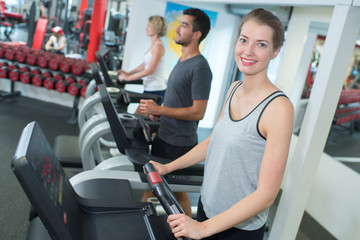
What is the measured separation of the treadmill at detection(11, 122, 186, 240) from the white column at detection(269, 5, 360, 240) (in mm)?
722

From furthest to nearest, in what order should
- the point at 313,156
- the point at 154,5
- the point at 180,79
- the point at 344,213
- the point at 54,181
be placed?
the point at 154,5 < the point at 344,213 < the point at 180,79 < the point at 313,156 < the point at 54,181

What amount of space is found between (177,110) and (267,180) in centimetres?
113

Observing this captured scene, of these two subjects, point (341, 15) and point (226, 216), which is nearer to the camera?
point (226, 216)

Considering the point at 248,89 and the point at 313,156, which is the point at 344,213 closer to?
the point at 313,156

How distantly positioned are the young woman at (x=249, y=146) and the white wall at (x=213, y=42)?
328 cm

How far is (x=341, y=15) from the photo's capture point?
1317 mm

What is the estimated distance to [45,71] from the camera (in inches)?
195

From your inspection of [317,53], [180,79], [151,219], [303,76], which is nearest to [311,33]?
[317,53]

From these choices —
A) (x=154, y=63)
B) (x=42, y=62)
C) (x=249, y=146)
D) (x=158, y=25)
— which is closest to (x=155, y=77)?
(x=154, y=63)

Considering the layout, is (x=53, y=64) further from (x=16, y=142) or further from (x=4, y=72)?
(x=16, y=142)

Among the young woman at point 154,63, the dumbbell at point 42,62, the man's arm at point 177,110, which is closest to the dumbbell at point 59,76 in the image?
Result: the dumbbell at point 42,62

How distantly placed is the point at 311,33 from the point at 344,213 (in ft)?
6.09

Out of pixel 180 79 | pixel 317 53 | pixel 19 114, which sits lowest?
pixel 19 114

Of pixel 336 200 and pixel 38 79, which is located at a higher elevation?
pixel 38 79
